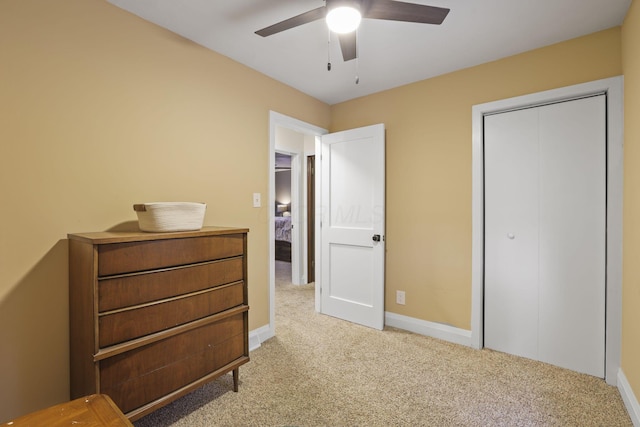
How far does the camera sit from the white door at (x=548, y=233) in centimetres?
206

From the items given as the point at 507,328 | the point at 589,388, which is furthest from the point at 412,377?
the point at 589,388

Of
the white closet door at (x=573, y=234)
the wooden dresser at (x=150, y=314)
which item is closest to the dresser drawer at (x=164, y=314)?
the wooden dresser at (x=150, y=314)

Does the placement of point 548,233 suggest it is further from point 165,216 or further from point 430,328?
point 165,216

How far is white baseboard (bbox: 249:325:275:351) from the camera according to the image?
2.50 metres

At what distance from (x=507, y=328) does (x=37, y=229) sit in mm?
3170

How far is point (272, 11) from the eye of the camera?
182 centimetres

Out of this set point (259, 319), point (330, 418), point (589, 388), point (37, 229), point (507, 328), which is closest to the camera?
point (37, 229)

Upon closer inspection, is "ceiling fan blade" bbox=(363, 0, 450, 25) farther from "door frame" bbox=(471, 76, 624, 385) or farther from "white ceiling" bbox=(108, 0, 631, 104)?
"door frame" bbox=(471, 76, 624, 385)

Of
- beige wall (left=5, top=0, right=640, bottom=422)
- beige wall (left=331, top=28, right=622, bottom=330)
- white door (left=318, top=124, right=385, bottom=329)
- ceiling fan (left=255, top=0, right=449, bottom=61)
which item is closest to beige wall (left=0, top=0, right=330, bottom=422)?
beige wall (left=5, top=0, right=640, bottom=422)

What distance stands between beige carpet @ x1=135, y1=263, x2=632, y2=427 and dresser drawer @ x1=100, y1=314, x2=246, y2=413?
9.8 inches

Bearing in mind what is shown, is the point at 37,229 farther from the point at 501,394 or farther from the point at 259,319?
the point at 501,394

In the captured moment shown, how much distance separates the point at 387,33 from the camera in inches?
80.0

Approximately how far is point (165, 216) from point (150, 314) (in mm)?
508

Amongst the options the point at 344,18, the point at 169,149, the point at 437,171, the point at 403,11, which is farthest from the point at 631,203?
the point at 169,149
